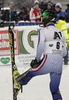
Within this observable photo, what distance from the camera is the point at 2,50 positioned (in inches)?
304

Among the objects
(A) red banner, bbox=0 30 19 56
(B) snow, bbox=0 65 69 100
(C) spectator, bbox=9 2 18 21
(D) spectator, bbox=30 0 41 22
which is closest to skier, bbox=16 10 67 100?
(B) snow, bbox=0 65 69 100

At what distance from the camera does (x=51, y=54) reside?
384 centimetres

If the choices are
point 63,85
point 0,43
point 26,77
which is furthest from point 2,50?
point 26,77

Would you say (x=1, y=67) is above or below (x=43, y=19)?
below

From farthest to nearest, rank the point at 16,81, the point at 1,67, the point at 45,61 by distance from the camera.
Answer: the point at 1,67
the point at 16,81
the point at 45,61

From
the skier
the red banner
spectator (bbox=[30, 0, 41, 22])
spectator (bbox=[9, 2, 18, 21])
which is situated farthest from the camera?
spectator (bbox=[9, 2, 18, 21])

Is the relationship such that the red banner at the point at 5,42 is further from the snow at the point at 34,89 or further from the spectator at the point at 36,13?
the spectator at the point at 36,13

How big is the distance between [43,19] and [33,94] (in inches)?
69.3

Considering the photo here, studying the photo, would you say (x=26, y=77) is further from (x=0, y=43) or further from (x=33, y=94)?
(x=0, y=43)

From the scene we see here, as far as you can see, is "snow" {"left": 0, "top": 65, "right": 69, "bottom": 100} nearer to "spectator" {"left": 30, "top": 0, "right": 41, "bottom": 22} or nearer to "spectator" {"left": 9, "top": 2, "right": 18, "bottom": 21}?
"spectator" {"left": 30, "top": 0, "right": 41, "bottom": 22}

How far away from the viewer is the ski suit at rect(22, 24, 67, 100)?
3805 millimetres

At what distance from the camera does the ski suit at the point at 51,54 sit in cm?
380

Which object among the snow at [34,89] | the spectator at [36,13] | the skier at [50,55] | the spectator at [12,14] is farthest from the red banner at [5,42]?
the skier at [50,55]

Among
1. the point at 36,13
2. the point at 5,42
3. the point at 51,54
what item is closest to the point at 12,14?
the point at 36,13
